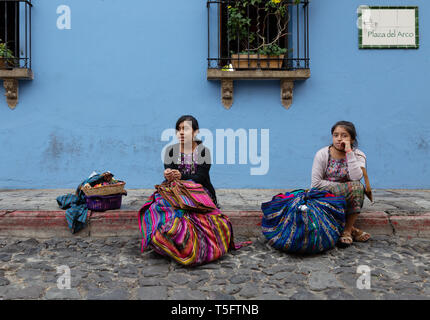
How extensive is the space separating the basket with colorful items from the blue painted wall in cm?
176

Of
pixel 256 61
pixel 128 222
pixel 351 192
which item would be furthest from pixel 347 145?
pixel 256 61

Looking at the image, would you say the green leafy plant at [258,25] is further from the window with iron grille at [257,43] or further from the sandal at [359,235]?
the sandal at [359,235]

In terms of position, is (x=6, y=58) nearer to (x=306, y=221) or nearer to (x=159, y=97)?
(x=159, y=97)

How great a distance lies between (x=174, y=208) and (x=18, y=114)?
400 centimetres

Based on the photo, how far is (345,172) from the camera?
10.8ft

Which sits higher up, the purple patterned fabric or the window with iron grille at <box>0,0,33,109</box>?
the window with iron grille at <box>0,0,33,109</box>

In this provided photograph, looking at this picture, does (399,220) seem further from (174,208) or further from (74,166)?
(74,166)

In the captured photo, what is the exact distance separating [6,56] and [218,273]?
16.0 ft

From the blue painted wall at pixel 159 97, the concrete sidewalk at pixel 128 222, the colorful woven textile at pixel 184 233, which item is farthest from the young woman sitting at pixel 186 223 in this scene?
the blue painted wall at pixel 159 97

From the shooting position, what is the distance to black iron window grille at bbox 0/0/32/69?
545cm

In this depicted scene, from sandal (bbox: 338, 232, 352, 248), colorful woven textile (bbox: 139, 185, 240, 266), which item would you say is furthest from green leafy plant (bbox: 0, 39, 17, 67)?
sandal (bbox: 338, 232, 352, 248)

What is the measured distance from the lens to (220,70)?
17.7 feet

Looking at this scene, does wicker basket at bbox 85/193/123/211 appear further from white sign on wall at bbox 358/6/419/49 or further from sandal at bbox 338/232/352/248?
white sign on wall at bbox 358/6/419/49
